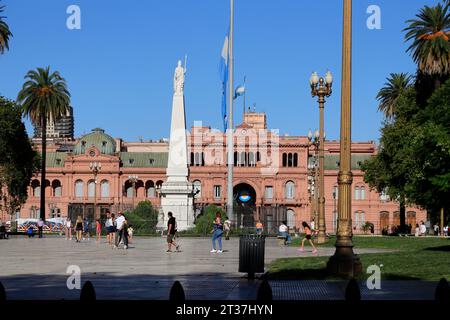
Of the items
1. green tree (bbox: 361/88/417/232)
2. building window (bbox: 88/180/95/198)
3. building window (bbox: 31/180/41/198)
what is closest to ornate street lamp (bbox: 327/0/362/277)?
green tree (bbox: 361/88/417/232)

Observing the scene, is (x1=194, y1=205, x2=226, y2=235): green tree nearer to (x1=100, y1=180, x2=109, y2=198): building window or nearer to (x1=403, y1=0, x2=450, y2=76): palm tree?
(x1=403, y1=0, x2=450, y2=76): palm tree

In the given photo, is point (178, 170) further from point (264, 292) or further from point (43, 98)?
point (264, 292)

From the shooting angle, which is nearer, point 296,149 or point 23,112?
point 23,112

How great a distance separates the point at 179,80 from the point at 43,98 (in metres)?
21.3

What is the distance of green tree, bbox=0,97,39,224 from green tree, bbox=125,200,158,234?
37.0 ft

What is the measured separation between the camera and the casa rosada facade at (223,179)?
124 m

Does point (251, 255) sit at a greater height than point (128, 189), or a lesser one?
lesser

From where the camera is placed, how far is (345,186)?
18688mm

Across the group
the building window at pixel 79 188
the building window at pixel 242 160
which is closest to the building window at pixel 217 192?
the building window at pixel 242 160

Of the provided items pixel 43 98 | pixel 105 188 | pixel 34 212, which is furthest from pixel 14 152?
pixel 34 212
